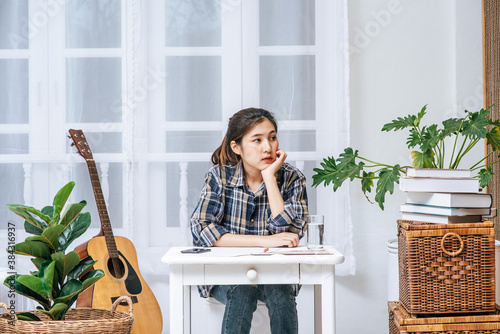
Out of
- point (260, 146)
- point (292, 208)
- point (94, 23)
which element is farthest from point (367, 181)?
point (94, 23)

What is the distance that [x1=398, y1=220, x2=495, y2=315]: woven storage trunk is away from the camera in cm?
169

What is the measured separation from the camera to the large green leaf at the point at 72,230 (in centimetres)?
143

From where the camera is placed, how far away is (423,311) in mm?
1701

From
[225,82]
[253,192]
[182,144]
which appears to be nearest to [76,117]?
[182,144]

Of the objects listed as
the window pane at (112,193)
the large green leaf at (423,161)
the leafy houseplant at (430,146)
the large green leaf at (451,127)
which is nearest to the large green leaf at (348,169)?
the leafy houseplant at (430,146)

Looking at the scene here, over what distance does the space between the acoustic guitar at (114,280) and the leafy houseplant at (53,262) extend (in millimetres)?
739

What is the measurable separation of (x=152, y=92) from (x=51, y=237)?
4.80ft

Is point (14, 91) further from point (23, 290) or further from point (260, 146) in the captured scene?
point (23, 290)

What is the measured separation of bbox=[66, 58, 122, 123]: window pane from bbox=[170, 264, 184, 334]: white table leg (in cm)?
133

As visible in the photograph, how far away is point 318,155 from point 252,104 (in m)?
0.41

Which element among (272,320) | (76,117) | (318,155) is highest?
(76,117)

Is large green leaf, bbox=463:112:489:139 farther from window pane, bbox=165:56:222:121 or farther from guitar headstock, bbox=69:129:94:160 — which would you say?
guitar headstock, bbox=69:129:94:160

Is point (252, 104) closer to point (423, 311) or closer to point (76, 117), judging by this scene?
point (76, 117)

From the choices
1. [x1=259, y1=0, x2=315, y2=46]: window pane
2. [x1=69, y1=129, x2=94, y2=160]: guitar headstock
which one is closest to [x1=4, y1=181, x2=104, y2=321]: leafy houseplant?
[x1=69, y1=129, x2=94, y2=160]: guitar headstock
